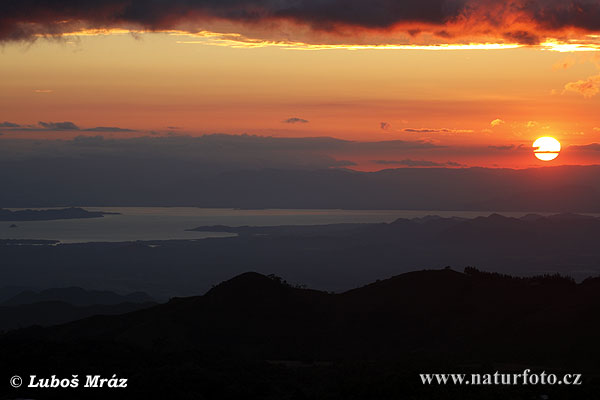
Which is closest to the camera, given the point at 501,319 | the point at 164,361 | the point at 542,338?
the point at 164,361

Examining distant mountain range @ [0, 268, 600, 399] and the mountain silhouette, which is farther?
the mountain silhouette

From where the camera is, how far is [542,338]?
37875mm

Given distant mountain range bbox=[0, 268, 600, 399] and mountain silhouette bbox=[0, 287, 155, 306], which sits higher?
mountain silhouette bbox=[0, 287, 155, 306]

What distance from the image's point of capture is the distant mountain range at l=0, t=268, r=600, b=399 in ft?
86.3

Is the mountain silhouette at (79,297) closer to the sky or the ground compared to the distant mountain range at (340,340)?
closer to the sky

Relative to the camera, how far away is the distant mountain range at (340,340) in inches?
1036

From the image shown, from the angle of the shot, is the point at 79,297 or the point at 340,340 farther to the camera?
the point at 79,297

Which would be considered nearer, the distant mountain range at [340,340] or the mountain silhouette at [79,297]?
the distant mountain range at [340,340]

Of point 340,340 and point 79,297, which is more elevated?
point 79,297

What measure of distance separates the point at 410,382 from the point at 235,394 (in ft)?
19.0

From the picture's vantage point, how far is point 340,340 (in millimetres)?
46000

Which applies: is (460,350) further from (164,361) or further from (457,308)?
(164,361)

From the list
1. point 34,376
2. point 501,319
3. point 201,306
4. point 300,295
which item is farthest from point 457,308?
point 34,376

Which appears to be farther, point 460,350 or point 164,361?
point 460,350
